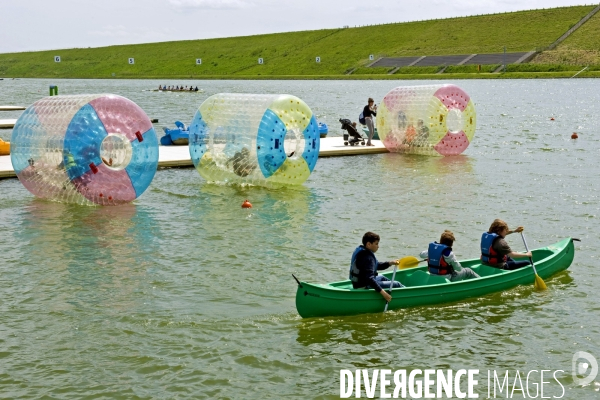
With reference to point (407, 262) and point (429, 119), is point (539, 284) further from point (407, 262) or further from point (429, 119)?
point (429, 119)

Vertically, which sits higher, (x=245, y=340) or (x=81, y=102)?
(x=81, y=102)

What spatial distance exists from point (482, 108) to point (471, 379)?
5698cm

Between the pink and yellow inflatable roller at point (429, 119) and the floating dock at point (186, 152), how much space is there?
1223 mm

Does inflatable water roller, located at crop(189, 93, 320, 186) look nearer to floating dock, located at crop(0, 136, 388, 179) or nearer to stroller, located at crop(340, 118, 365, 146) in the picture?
floating dock, located at crop(0, 136, 388, 179)

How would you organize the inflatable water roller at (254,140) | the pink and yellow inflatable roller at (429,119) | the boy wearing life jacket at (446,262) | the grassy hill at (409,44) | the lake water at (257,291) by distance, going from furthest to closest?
the grassy hill at (409,44) < the pink and yellow inflatable roller at (429,119) < the inflatable water roller at (254,140) < the boy wearing life jacket at (446,262) < the lake water at (257,291)

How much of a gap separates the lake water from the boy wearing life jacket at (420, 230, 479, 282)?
0.61 m

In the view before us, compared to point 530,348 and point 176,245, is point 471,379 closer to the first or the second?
point 530,348

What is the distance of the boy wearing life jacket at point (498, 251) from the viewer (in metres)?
14.7

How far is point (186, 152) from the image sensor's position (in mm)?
30531

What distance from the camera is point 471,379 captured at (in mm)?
10703

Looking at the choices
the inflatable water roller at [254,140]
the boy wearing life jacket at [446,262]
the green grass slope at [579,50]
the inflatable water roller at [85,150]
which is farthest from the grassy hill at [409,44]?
the boy wearing life jacket at [446,262]

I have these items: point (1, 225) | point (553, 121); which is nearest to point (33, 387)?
point (1, 225)

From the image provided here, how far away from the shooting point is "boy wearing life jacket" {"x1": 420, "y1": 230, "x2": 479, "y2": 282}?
13812mm

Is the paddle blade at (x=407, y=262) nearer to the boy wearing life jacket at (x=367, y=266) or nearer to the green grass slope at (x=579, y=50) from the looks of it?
the boy wearing life jacket at (x=367, y=266)
